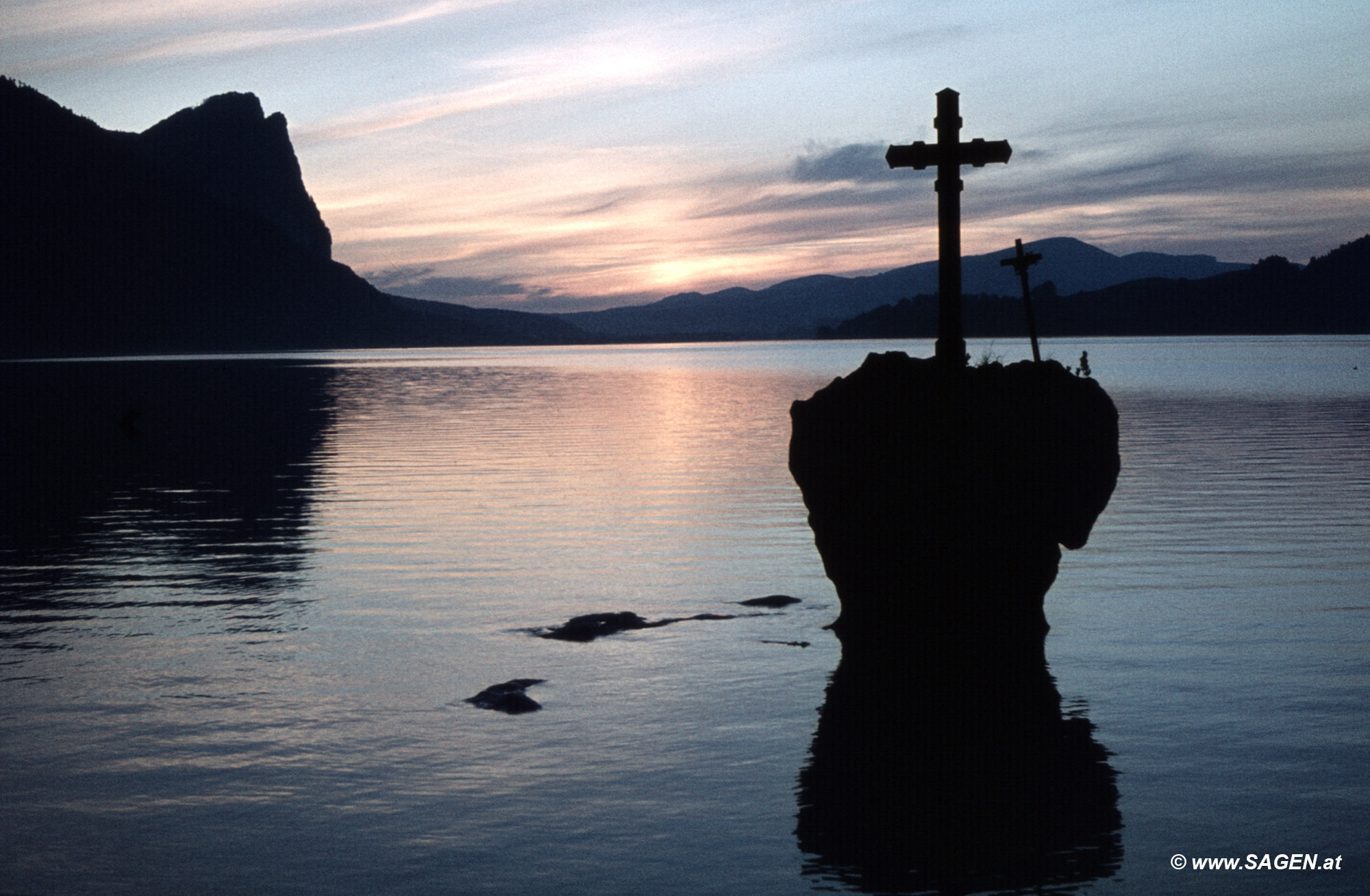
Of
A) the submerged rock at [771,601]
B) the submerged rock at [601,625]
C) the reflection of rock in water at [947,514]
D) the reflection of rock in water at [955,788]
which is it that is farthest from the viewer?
the submerged rock at [771,601]

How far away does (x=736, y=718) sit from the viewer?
35.8 ft

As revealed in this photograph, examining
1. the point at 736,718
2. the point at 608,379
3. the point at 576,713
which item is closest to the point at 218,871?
the point at 576,713

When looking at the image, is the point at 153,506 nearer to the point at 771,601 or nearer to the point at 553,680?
the point at 771,601

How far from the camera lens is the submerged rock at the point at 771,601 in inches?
622

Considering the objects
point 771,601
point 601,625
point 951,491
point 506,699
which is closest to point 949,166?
point 951,491

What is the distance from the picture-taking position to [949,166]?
12.9m

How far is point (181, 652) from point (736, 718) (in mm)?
6248

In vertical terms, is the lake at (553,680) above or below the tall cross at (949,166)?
below

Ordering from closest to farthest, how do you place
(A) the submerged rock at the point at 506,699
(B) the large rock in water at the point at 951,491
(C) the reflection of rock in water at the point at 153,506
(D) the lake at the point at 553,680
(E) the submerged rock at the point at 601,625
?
(D) the lake at the point at 553,680, (A) the submerged rock at the point at 506,699, (B) the large rock in water at the point at 951,491, (E) the submerged rock at the point at 601,625, (C) the reflection of rock in water at the point at 153,506

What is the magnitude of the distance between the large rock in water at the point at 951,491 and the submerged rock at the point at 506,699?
381cm

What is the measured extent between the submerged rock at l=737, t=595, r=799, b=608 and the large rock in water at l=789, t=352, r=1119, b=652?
8.05 feet

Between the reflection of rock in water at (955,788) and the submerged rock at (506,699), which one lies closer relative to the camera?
the reflection of rock in water at (955,788)

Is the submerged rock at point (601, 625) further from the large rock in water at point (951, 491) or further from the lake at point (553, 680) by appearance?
the large rock in water at point (951, 491)

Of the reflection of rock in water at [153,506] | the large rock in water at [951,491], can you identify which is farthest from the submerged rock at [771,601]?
the reflection of rock in water at [153,506]
